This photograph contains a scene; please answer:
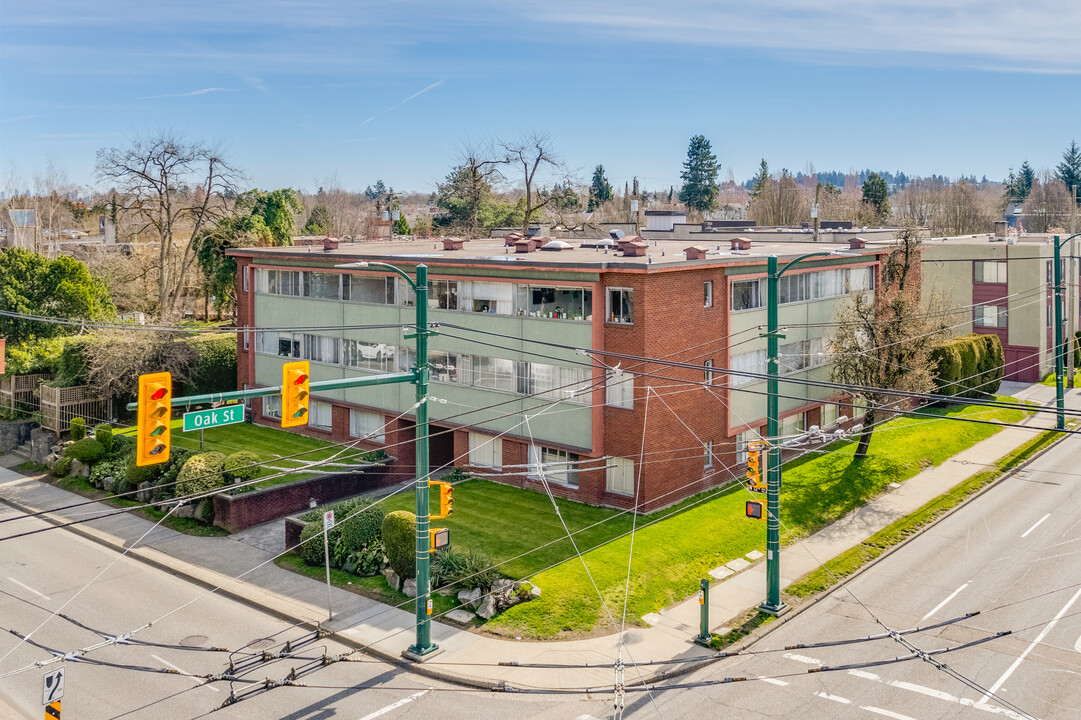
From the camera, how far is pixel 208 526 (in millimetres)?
31219

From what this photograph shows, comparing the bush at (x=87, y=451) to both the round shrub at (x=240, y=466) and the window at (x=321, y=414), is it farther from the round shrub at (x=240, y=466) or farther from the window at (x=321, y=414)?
the window at (x=321, y=414)

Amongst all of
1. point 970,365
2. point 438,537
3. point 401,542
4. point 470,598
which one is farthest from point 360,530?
point 970,365

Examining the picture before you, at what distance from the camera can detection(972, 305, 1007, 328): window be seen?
5322 cm

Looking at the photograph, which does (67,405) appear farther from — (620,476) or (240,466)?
(620,476)

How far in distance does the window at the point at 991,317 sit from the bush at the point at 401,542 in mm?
41150

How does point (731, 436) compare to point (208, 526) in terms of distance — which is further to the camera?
point (731, 436)

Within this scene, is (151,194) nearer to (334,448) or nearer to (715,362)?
(334,448)

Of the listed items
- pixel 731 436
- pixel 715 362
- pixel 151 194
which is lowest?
pixel 731 436

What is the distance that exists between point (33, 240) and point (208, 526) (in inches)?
2337

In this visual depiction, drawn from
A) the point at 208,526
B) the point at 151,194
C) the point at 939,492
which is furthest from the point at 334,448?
the point at 151,194

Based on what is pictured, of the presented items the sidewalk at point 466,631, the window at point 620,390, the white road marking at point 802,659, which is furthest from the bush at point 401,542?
the white road marking at point 802,659

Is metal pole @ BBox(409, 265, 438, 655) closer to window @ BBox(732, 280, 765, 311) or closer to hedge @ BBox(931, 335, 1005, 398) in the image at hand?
window @ BBox(732, 280, 765, 311)

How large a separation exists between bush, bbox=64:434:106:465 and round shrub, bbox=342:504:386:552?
15.7m

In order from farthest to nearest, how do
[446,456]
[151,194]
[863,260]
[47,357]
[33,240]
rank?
[33,240] → [151,194] → [47,357] → [863,260] → [446,456]
